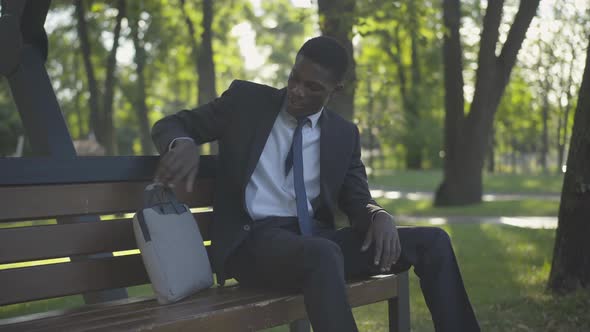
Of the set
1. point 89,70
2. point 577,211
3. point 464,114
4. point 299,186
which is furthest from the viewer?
point 89,70

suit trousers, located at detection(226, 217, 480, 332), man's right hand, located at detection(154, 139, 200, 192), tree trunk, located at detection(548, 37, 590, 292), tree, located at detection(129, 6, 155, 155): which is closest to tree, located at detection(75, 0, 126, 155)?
tree, located at detection(129, 6, 155, 155)

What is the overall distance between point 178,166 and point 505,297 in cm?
373

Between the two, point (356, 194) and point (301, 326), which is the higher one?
point (356, 194)

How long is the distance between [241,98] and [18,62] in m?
1.30

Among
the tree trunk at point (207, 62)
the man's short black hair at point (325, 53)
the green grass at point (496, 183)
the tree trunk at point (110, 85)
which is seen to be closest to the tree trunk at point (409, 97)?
the green grass at point (496, 183)

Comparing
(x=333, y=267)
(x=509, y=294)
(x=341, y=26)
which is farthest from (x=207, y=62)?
(x=333, y=267)

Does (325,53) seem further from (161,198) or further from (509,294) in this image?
(509,294)

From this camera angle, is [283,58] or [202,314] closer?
[202,314]

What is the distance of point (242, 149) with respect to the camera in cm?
375

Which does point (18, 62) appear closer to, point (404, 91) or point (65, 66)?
point (65, 66)

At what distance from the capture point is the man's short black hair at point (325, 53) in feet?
12.2

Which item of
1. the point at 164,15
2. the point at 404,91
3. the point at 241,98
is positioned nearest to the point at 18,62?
the point at 241,98

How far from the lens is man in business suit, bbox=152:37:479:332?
357 centimetres

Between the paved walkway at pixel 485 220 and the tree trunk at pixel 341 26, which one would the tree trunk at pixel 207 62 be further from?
the tree trunk at pixel 341 26
